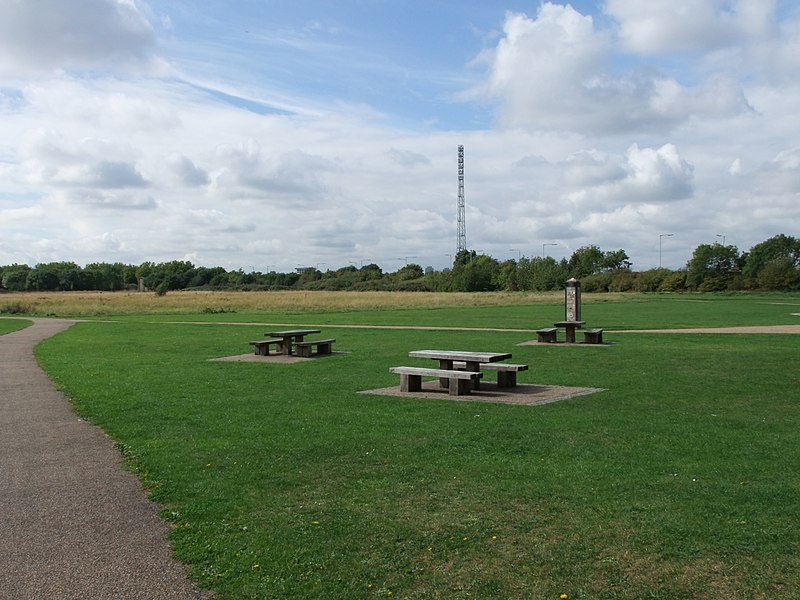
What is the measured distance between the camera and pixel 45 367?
674 inches

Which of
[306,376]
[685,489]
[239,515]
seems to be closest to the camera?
[239,515]

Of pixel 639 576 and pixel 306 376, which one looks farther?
pixel 306 376

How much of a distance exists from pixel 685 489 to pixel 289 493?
10.6 feet

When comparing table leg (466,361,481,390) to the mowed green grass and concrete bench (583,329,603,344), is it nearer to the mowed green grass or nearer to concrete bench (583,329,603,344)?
the mowed green grass

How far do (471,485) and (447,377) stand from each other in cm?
528

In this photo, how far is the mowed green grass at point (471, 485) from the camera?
4574 mm

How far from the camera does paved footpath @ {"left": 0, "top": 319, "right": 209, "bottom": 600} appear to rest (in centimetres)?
446

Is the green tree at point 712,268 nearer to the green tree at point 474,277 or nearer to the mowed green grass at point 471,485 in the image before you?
the green tree at point 474,277

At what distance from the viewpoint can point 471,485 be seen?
6520 millimetres

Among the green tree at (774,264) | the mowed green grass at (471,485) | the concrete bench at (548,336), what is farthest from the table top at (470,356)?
the green tree at (774,264)

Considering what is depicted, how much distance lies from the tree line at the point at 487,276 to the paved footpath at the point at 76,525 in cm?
8570

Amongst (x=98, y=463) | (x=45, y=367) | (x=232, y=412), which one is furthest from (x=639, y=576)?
(x=45, y=367)

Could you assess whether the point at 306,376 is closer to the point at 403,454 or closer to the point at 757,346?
the point at 403,454

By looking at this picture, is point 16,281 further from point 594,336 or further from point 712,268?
point 594,336
